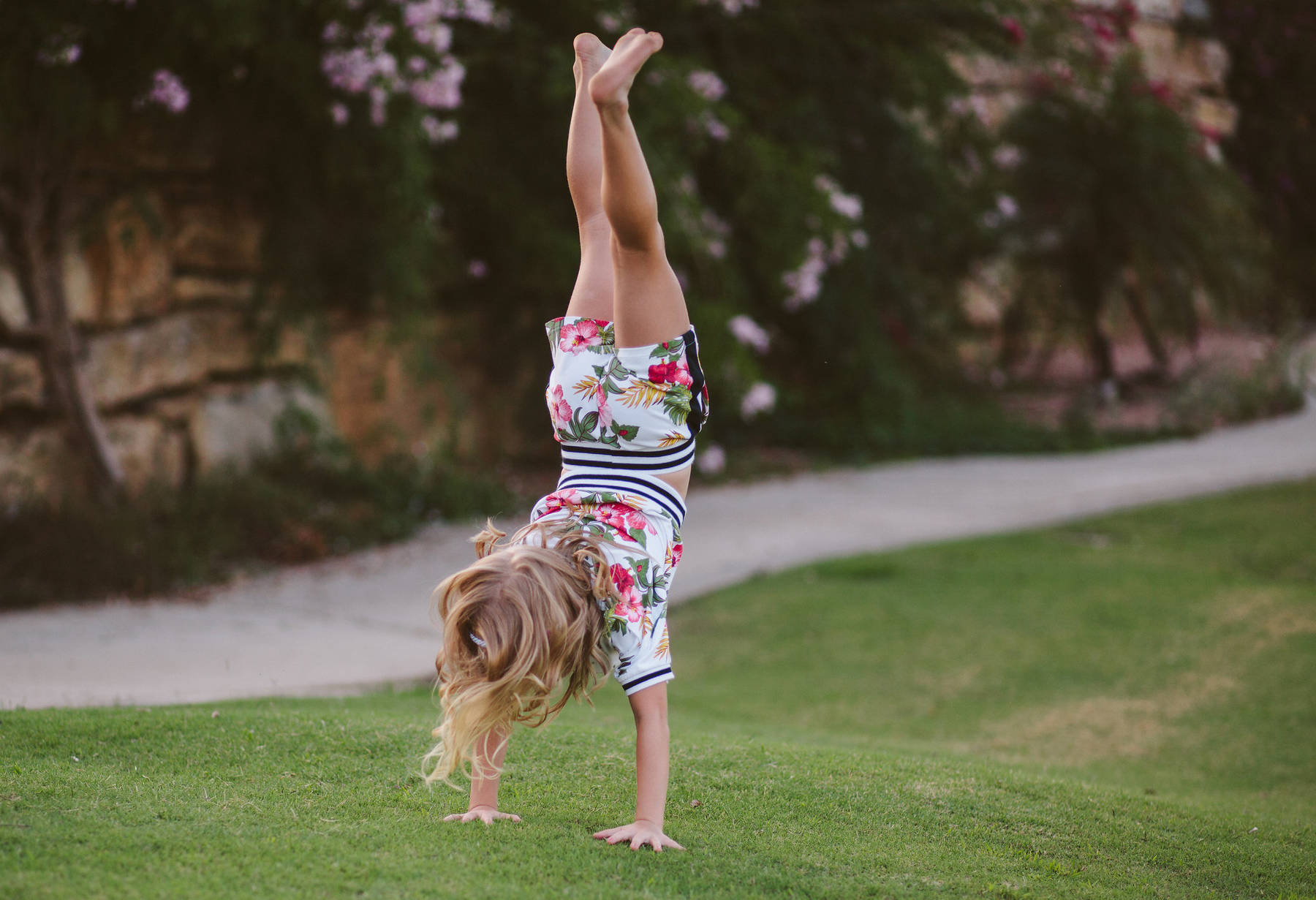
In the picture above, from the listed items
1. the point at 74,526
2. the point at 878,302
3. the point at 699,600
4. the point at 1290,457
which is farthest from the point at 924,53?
the point at 74,526

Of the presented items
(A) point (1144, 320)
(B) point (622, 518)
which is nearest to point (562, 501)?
(B) point (622, 518)

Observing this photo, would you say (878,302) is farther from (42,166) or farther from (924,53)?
(42,166)

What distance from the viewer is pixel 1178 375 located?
38.9ft

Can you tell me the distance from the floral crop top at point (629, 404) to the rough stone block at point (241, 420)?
16.8 ft

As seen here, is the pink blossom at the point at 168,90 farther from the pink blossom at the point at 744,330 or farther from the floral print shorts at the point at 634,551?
the floral print shorts at the point at 634,551

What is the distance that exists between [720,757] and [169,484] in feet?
15.8

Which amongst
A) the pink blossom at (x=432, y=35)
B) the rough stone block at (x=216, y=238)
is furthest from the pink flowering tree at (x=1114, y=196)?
the rough stone block at (x=216, y=238)

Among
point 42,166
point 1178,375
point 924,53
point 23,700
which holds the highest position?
point 924,53

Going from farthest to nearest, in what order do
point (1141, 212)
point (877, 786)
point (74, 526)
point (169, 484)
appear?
1. point (1141, 212)
2. point (169, 484)
3. point (74, 526)
4. point (877, 786)

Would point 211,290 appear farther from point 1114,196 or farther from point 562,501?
point 1114,196

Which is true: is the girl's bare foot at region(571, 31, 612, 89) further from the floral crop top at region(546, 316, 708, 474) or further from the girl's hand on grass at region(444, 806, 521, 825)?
the girl's hand on grass at region(444, 806, 521, 825)

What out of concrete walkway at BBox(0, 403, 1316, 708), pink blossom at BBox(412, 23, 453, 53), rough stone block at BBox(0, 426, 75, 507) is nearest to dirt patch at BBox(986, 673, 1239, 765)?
concrete walkway at BBox(0, 403, 1316, 708)

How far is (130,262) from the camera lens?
7.07m

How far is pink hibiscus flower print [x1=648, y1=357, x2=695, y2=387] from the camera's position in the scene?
2648mm
